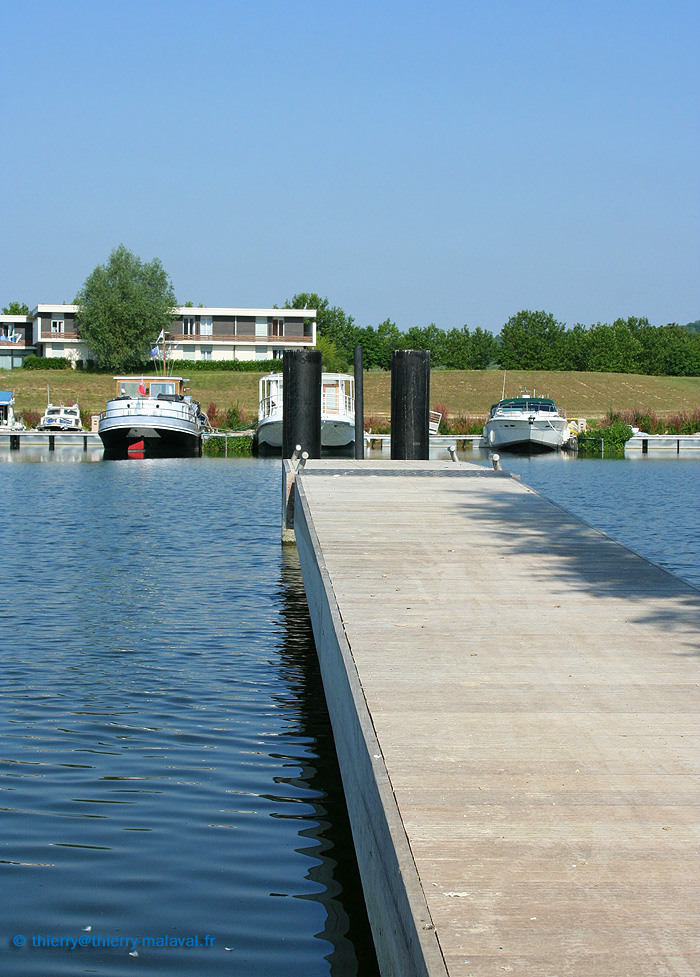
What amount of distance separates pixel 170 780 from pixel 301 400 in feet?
38.3

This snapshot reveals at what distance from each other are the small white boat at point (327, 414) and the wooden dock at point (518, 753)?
30845 millimetres

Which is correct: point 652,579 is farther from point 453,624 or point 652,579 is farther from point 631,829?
point 631,829

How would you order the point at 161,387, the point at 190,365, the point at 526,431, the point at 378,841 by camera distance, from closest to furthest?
1. the point at 378,841
2. the point at 161,387
3. the point at 526,431
4. the point at 190,365

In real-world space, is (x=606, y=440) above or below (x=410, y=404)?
below

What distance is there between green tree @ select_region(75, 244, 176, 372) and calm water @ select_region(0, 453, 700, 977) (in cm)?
7099

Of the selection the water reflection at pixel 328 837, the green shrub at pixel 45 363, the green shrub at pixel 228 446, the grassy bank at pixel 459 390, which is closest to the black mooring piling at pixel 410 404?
the water reflection at pixel 328 837

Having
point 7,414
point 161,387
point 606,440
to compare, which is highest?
point 161,387

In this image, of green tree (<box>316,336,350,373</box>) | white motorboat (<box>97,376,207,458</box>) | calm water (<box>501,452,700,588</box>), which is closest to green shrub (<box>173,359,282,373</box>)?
green tree (<box>316,336,350,373</box>)

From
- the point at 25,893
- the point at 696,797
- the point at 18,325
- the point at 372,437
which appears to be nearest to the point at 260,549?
the point at 25,893

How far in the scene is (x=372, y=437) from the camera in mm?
49656

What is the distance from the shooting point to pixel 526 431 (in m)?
48.0

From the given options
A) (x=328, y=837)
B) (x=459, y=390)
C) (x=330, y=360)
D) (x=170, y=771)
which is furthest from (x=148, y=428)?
(x=330, y=360)

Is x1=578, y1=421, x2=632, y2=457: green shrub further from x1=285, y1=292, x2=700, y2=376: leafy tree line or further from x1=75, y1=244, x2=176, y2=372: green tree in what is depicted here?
x1=285, y1=292, x2=700, y2=376: leafy tree line

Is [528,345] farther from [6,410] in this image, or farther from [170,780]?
[170,780]
